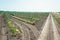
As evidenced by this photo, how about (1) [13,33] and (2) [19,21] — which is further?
(2) [19,21]

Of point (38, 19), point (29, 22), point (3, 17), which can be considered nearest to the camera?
point (29, 22)

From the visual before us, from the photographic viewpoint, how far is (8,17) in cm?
2897

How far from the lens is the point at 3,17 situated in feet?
105

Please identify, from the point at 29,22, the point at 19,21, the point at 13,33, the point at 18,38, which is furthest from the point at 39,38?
the point at 19,21

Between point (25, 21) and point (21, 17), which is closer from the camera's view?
point (25, 21)

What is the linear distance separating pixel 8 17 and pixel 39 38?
1267 cm

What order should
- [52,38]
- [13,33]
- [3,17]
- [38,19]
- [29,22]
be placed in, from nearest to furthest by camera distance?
1. [52,38]
2. [13,33]
3. [29,22]
4. [38,19]
5. [3,17]

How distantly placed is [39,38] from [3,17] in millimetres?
15857

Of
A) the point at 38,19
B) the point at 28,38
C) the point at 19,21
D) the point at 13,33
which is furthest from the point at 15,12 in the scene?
the point at 28,38

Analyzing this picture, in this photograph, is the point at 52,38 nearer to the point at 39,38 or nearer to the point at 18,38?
the point at 39,38

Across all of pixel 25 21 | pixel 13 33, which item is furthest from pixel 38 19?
pixel 13 33

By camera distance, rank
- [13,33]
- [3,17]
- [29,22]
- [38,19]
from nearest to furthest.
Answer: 1. [13,33]
2. [29,22]
3. [38,19]
4. [3,17]

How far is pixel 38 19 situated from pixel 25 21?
2.03 meters

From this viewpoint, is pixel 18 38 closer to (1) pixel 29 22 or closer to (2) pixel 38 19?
(1) pixel 29 22
